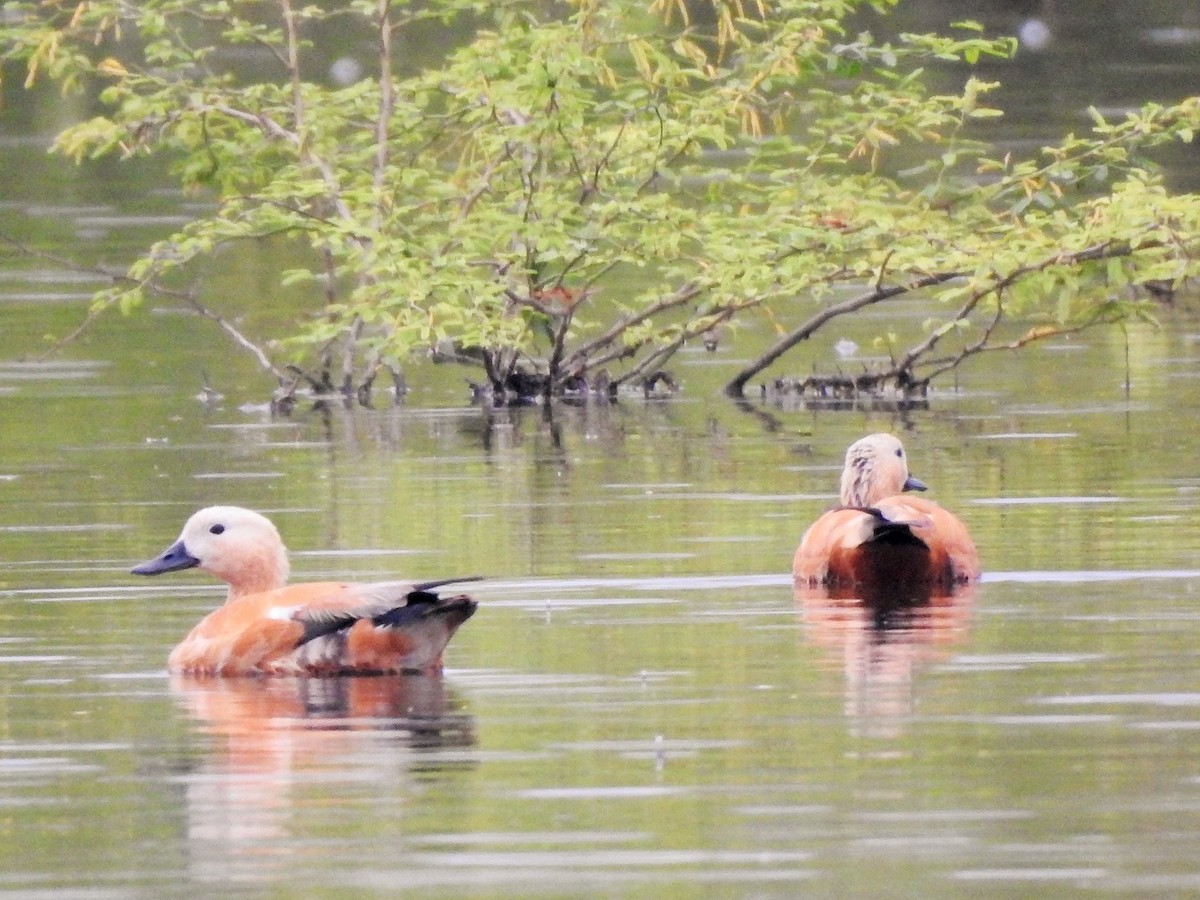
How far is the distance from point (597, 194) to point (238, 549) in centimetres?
903

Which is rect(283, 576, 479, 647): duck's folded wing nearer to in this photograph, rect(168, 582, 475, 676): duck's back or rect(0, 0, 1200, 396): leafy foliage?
rect(168, 582, 475, 676): duck's back

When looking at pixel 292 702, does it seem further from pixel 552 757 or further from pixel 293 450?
pixel 293 450

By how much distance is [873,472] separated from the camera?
1320 cm

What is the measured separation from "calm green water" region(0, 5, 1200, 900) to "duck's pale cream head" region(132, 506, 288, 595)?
379 millimetres

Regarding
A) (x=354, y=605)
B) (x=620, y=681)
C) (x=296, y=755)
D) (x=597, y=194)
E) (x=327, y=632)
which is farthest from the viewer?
(x=597, y=194)

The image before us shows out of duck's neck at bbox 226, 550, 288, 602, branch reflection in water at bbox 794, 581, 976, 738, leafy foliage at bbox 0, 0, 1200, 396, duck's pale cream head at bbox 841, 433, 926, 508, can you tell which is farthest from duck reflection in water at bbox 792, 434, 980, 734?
leafy foliage at bbox 0, 0, 1200, 396

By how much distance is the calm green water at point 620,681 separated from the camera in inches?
299

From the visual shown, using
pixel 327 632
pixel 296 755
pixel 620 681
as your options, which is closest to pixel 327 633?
pixel 327 632

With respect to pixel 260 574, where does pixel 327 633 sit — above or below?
below

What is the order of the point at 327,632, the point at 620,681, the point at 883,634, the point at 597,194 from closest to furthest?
1. the point at 620,681
2. the point at 327,632
3. the point at 883,634
4. the point at 597,194

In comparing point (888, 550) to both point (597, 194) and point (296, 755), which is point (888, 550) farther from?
point (597, 194)

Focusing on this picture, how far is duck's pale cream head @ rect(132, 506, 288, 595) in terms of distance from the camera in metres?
11.2

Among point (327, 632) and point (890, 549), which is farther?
point (890, 549)

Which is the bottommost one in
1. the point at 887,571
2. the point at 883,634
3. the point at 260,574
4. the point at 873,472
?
the point at 883,634
